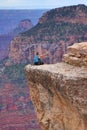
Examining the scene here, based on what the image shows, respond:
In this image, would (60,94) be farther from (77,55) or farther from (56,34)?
(56,34)

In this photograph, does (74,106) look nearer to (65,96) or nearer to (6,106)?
(65,96)

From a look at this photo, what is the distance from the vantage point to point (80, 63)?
39.5 feet

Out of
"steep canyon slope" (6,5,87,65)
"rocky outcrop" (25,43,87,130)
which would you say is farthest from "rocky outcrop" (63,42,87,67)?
"steep canyon slope" (6,5,87,65)

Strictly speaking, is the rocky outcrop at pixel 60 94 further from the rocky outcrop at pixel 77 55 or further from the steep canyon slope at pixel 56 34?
the steep canyon slope at pixel 56 34

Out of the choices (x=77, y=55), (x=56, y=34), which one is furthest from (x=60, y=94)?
(x=56, y=34)

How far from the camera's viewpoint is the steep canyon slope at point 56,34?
95.6 meters

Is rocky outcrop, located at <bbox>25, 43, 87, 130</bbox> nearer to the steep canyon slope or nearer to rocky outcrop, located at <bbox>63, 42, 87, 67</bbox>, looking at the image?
rocky outcrop, located at <bbox>63, 42, 87, 67</bbox>

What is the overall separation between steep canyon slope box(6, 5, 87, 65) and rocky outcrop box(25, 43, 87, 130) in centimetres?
8066

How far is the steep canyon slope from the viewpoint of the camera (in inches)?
3762

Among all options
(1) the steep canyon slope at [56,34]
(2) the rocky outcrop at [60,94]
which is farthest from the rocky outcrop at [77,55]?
(1) the steep canyon slope at [56,34]

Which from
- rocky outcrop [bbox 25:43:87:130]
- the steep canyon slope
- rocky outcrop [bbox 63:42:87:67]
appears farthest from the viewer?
the steep canyon slope

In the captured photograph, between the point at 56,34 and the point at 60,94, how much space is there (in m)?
84.0

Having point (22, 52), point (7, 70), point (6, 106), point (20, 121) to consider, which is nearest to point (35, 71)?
point (20, 121)

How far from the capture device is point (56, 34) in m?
95.6
